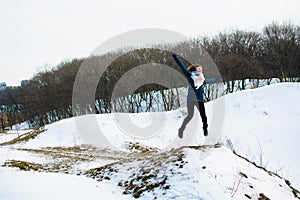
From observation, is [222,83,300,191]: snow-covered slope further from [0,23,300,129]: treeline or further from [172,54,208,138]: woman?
[0,23,300,129]: treeline

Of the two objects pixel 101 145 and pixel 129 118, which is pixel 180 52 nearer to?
pixel 129 118

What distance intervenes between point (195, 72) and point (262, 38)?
37107 mm

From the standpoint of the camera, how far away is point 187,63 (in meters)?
33.8

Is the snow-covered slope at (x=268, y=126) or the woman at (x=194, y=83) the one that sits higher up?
the woman at (x=194, y=83)

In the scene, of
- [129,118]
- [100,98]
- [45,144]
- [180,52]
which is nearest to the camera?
[45,144]

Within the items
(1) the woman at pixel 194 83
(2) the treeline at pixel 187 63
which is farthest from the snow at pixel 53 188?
(2) the treeline at pixel 187 63

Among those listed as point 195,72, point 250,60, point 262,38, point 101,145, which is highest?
point 262,38

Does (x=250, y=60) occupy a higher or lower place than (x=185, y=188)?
higher

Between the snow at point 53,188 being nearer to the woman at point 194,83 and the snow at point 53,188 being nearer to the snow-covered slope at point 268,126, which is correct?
the woman at point 194,83

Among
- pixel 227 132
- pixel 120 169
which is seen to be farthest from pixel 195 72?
pixel 227 132

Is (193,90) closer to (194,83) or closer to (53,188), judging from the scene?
(194,83)

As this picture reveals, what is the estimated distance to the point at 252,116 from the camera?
723 inches

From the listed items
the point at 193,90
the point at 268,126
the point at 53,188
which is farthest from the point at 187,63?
the point at 53,188

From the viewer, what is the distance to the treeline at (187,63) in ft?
120
